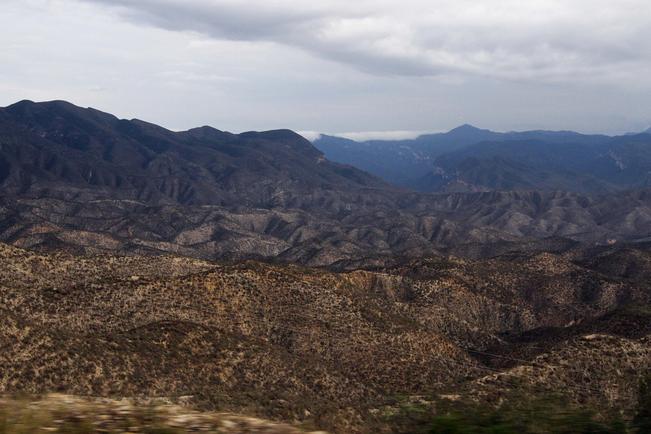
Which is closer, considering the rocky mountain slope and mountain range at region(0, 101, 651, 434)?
mountain range at region(0, 101, 651, 434)

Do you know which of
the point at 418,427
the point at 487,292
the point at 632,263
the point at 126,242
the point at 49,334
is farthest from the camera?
the point at 126,242

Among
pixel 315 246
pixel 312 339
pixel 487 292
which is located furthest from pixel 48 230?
pixel 312 339

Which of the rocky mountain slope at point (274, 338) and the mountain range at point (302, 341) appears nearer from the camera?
the mountain range at point (302, 341)

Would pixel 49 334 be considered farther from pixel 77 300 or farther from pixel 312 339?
pixel 312 339

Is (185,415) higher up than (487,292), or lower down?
higher up

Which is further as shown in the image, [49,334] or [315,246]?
[315,246]

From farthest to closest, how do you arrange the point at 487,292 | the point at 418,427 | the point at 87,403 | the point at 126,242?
the point at 126,242 < the point at 487,292 < the point at 87,403 < the point at 418,427

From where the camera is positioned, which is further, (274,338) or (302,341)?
(274,338)
